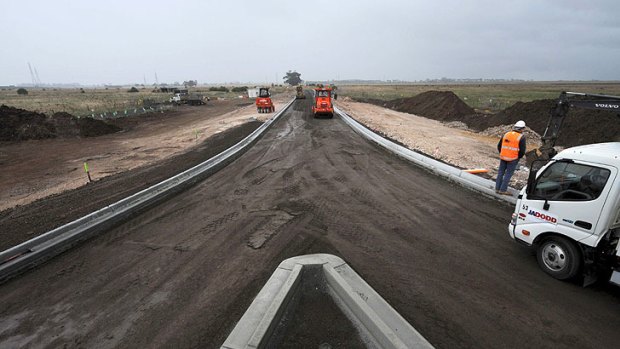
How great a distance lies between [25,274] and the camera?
502 cm

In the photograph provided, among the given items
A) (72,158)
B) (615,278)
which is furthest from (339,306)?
(72,158)

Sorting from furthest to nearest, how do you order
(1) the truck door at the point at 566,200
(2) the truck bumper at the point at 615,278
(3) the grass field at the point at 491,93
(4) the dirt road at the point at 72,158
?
(3) the grass field at the point at 491,93
(4) the dirt road at the point at 72,158
(1) the truck door at the point at 566,200
(2) the truck bumper at the point at 615,278

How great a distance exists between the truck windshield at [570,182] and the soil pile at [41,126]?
2395 cm

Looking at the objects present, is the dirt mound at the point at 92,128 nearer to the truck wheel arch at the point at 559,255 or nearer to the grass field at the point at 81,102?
the grass field at the point at 81,102

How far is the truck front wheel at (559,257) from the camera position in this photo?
482 cm

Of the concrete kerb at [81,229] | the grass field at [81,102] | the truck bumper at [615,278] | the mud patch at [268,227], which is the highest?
the truck bumper at [615,278]

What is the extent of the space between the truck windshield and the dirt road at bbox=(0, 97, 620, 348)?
4.21 feet

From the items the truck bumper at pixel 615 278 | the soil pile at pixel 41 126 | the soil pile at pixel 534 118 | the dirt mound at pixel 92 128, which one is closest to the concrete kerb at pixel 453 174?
the soil pile at pixel 534 118

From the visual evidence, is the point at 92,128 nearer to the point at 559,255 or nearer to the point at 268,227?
the point at 268,227

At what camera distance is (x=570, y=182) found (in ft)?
17.4

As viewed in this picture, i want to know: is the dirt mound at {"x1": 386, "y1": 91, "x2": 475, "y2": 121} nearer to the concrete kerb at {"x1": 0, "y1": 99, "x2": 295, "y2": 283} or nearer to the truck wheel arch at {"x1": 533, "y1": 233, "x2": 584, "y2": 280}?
the truck wheel arch at {"x1": 533, "y1": 233, "x2": 584, "y2": 280}

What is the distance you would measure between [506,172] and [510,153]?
1.70ft

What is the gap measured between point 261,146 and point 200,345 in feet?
38.7

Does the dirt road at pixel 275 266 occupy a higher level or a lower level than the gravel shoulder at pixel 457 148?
higher
